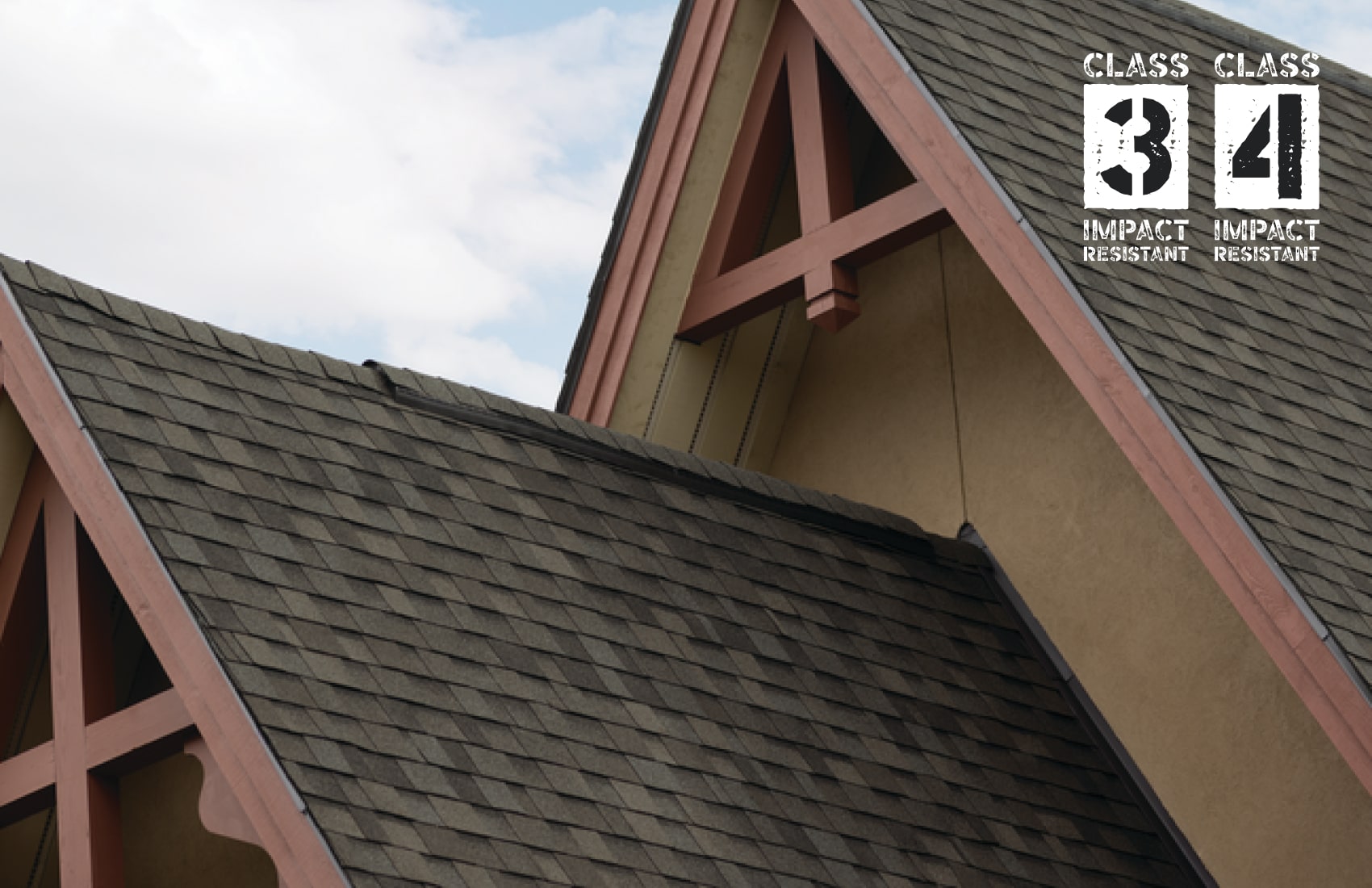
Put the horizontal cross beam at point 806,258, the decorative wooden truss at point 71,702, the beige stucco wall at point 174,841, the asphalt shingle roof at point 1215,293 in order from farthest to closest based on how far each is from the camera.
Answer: the horizontal cross beam at point 806,258 < the beige stucco wall at point 174,841 < the asphalt shingle roof at point 1215,293 < the decorative wooden truss at point 71,702

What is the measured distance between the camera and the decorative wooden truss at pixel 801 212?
9.59 m

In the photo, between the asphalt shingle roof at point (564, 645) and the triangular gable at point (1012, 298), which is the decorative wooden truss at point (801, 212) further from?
the asphalt shingle roof at point (564, 645)

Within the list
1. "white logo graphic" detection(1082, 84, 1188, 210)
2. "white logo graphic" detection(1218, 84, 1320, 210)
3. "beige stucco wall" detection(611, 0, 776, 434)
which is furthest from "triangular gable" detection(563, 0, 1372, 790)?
"white logo graphic" detection(1218, 84, 1320, 210)

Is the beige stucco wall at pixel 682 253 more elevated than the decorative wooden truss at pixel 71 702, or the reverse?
the beige stucco wall at pixel 682 253

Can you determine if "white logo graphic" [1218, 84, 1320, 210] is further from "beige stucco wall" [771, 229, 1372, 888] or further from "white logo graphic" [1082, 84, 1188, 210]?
"beige stucco wall" [771, 229, 1372, 888]

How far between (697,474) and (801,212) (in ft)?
5.70

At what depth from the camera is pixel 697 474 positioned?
8.94 m

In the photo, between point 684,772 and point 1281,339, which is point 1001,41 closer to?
point 1281,339

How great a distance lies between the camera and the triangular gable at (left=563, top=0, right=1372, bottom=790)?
685cm

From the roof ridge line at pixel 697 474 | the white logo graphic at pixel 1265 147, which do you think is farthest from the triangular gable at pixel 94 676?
the white logo graphic at pixel 1265 147

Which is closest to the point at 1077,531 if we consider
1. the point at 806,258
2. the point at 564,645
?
the point at 806,258

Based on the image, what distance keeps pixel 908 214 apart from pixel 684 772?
3149 mm

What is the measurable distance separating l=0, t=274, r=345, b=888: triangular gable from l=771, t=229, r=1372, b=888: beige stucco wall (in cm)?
375

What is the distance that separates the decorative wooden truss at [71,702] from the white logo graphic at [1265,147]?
4751mm
